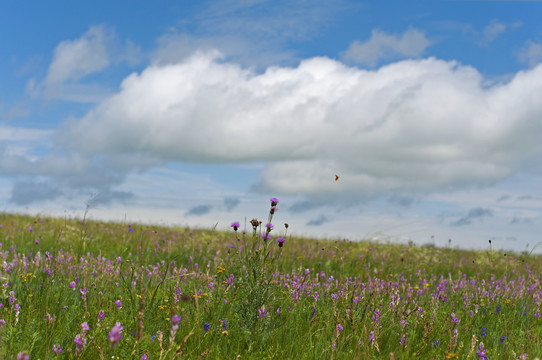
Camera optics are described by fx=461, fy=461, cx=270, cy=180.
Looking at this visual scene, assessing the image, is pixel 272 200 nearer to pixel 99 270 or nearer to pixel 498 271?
pixel 99 270

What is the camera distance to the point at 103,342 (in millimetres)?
3502

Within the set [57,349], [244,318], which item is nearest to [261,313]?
[244,318]

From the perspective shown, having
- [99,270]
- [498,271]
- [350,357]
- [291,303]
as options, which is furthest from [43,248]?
[498,271]

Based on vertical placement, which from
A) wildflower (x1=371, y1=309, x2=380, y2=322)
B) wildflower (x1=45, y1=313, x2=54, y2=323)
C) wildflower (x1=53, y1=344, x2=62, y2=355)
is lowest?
wildflower (x1=53, y1=344, x2=62, y2=355)

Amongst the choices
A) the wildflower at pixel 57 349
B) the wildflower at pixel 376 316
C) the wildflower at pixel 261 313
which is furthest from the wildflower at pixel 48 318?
the wildflower at pixel 376 316

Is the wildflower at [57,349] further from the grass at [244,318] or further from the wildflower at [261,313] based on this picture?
the wildflower at [261,313]

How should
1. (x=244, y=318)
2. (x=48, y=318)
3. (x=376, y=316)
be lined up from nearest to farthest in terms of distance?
(x=48, y=318), (x=244, y=318), (x=376, y=316)

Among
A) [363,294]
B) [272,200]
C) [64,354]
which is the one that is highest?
[272,200]

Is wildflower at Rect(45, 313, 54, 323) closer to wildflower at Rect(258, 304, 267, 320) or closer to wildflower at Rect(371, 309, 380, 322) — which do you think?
wildflower at Rect(258, 304, 267, 320)

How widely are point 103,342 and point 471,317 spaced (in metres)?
4.32

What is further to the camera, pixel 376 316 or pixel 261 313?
pixel 376 316

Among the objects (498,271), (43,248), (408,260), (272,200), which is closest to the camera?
(272,200)

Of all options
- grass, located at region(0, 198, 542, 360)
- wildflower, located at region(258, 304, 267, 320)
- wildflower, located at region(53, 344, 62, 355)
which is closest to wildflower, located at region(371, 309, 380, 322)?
grass, located at region(0, 198, 542, 360)

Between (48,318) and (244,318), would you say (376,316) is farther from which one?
(48,318)
